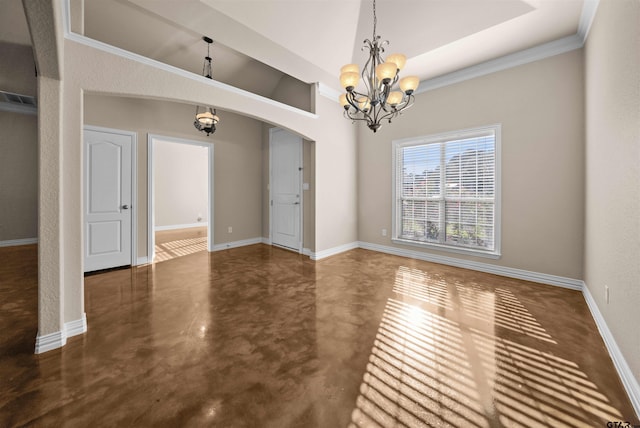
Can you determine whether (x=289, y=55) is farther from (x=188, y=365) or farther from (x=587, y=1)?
(x=188, y=365)

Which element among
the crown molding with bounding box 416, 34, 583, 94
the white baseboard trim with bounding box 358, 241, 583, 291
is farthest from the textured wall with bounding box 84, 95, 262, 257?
the crown molding with bounding box 416, 34, 583, 94

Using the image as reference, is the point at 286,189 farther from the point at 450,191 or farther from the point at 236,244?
the point at 450,191

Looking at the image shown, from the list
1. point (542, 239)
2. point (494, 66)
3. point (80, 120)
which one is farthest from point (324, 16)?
point (542, 239)

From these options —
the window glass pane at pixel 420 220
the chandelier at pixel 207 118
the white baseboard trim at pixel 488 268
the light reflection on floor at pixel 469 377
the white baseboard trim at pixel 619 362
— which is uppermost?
the chandelier at pixel 207 118

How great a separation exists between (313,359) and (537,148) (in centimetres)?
380

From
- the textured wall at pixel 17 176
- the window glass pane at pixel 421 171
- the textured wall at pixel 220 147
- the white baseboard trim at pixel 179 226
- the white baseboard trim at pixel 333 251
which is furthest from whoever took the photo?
the white baseboard trim at pixel 179 226

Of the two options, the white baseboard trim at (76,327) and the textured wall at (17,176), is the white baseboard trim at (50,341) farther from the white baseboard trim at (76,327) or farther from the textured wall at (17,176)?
the textured wall at (17,176)

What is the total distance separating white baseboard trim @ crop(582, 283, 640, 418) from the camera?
4.73ft

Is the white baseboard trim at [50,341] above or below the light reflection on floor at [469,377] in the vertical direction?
above

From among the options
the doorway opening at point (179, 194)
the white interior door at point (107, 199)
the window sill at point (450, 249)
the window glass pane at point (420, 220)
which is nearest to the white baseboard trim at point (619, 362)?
the window sill at point (450, 249)

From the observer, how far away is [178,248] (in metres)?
5.43

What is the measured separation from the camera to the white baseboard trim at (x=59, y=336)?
1.90 metres

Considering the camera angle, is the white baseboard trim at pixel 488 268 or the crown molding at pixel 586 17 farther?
the white baseboard trim at pixel 488 268

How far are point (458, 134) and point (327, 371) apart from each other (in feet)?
12.8
